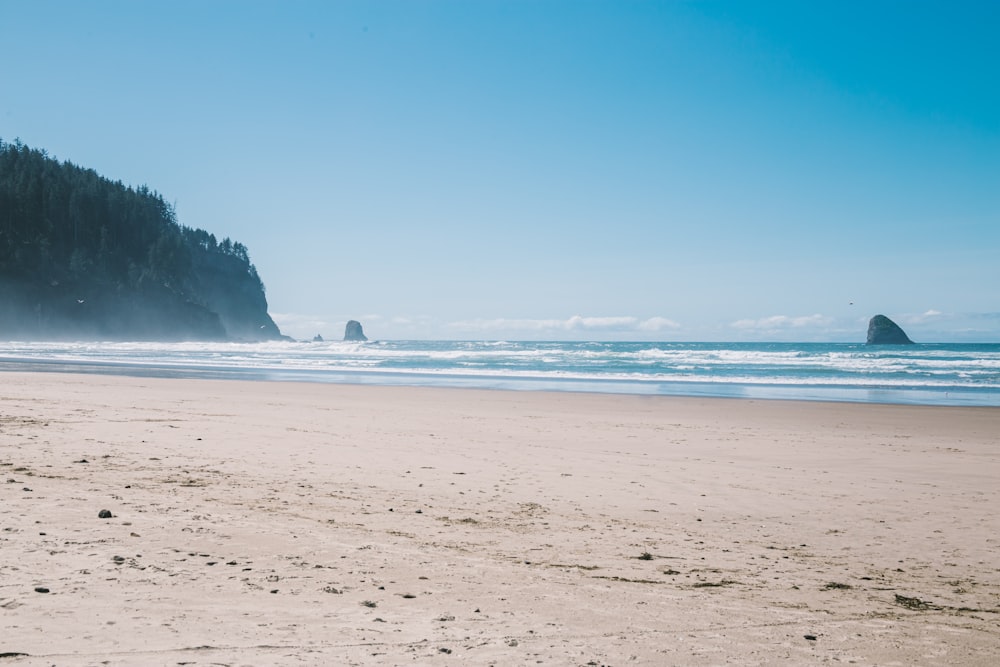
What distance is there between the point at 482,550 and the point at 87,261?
342ft

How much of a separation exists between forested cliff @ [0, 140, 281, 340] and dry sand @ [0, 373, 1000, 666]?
89137 millimetres

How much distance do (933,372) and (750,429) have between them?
2829 centimetres

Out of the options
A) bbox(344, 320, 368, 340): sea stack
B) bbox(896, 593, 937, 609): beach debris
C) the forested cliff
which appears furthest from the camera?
bbox(344, 320, 368, 340): sea stack

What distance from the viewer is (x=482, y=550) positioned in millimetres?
4973

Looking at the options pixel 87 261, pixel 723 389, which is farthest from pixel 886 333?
pixel 87 261

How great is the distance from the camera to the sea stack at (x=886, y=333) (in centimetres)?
10556

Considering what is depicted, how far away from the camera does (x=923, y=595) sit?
14.3 feet

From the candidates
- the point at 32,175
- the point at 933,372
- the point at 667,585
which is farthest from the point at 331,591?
the point at 32,175

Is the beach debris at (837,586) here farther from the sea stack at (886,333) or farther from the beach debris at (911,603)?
the sea stack at (886,333)

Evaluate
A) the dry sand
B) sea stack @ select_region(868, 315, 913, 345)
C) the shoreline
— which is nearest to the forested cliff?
the shoreline

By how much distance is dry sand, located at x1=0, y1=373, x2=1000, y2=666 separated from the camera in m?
3.34

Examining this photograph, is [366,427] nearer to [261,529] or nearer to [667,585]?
[261,529]

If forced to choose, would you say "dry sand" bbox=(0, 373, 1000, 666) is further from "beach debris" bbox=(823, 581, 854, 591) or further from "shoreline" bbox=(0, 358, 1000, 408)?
"shoreline" bbox=(0, 358, 1000, 408)

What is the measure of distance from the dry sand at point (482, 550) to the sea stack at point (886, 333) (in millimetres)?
110259
